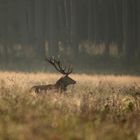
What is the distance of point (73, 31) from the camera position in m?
46.9

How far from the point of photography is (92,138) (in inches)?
284

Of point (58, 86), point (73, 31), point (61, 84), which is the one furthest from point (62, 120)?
point (73, 31)

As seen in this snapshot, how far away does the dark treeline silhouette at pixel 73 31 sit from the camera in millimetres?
43250

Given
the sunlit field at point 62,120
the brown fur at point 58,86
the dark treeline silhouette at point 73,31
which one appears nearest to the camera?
the sunlit field at point 62,120

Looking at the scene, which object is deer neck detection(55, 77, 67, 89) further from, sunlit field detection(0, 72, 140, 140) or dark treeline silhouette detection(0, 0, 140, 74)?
dark treeline silhouette detection(0, 0, 140, 74)

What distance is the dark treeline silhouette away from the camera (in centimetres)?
4325

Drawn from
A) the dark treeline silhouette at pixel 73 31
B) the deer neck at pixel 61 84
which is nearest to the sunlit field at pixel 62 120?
the deer neck at pixel 61 84

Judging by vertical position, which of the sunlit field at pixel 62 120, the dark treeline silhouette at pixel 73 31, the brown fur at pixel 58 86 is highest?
the dark treeline silhouette at pixel 73 31

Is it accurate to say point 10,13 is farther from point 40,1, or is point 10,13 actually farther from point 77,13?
point 77,13

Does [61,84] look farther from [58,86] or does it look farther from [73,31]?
[73,31]

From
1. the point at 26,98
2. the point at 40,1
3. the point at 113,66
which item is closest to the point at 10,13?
the point at 40,1

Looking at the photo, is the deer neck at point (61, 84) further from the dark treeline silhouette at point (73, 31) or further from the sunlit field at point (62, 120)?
the dark treeline silhouette at point (73, 31)

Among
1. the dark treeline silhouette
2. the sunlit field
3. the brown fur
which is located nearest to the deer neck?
the brown fur

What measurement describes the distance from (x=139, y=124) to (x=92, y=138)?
5.23 feet
